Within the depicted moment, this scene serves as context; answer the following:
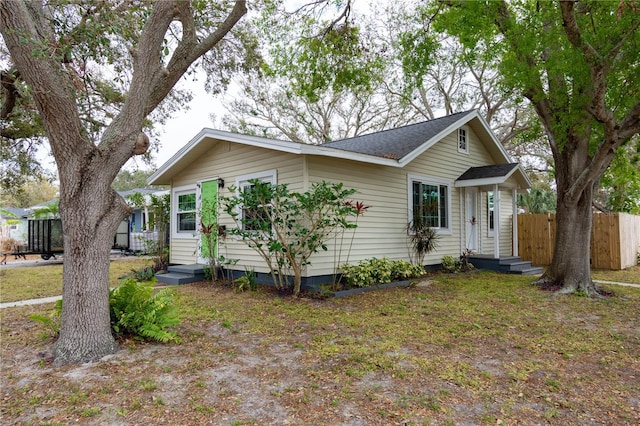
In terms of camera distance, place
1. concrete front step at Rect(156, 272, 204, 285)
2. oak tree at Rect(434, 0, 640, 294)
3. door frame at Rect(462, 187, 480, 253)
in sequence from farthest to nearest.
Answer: door frame at Rect(462, 187, 480, 253), concrete front step at Rect(156, 272, 204, 285), oak tree at Rect(434, 0, 640, 294)

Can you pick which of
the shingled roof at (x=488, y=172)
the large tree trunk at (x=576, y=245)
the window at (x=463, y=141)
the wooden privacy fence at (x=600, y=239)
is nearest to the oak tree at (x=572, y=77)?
the large tree trunk at (x=576, y=245)

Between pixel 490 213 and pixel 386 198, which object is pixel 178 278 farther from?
pixel 490 213

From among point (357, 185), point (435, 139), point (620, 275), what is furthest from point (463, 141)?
point (620, 275)

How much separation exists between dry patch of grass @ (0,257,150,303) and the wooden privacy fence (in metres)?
12.8

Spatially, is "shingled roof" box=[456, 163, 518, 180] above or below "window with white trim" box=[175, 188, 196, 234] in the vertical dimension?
above

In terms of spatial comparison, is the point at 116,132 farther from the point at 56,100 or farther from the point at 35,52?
the point at 35,52

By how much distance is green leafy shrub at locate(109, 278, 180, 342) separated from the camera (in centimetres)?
448

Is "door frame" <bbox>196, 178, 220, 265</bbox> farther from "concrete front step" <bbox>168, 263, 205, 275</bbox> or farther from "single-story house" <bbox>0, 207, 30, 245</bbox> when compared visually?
"single-story house" <bbox>0, 207, 30, 245</bbox>

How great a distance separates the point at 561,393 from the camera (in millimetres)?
3244

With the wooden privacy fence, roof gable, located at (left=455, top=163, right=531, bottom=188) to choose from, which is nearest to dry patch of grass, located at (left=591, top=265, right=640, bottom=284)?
the wooden privacy fence

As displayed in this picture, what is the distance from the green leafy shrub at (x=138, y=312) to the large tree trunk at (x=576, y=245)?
7.50 metres

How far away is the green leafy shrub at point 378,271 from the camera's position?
804 cm

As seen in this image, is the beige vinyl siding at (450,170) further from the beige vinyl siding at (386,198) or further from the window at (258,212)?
the window at (258,212)

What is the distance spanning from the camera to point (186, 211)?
1088cm
